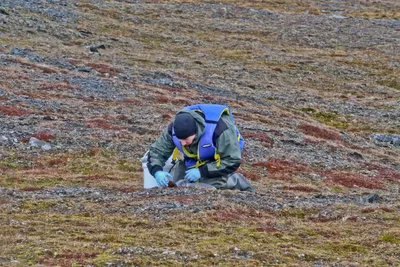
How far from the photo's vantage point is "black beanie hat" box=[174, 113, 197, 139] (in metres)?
13.6

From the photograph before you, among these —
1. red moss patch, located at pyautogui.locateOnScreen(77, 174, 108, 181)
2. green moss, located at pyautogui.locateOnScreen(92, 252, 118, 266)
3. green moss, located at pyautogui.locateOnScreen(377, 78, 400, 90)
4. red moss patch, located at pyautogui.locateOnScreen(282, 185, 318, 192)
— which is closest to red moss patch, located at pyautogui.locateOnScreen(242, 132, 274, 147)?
red moss patch, located at pyautogui.locateOnScreen(282, 185, 318, 192)

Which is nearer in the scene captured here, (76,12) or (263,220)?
(263,220)

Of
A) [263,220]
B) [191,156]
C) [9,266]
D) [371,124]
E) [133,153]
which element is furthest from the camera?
[371,124]

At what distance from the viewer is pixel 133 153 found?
21.4 m

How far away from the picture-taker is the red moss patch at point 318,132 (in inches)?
1149

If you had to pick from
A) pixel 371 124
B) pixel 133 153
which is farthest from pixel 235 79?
pixel 133 153

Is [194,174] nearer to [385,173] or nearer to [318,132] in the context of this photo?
[385,173]

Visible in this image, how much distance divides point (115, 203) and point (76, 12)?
47.7 metres

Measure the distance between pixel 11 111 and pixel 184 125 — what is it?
40.5ft

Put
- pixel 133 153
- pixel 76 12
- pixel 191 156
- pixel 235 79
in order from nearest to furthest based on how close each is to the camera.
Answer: pixel 191 156 → pixel 133 153 → pixel 235 79 → pixel 76 12

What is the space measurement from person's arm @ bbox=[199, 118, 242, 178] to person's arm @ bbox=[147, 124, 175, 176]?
72cm

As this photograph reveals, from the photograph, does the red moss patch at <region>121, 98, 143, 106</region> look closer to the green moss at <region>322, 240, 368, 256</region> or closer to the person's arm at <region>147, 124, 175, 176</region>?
the person's arm at <region>147, 124, 175, 176</region>

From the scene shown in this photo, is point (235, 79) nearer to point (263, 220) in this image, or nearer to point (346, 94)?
point (346, 94)

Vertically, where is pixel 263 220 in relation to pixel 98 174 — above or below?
above
